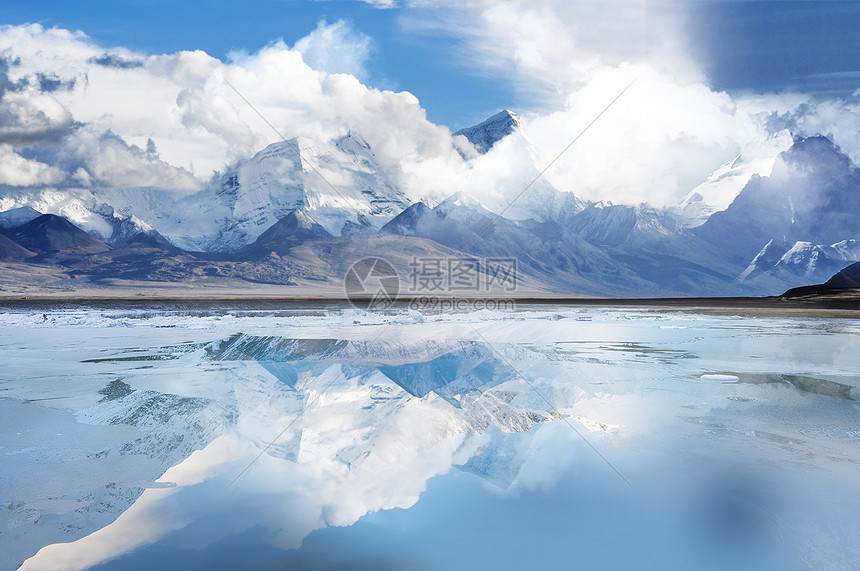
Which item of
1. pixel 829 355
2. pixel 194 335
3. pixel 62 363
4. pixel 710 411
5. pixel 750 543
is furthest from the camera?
pixel 194 335

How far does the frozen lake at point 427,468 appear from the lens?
702 cm

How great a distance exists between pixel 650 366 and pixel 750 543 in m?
13.5

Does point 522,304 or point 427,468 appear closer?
point 427,468

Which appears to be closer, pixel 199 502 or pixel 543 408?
pixel 199 502

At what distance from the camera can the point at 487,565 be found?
665cm

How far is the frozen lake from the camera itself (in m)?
7.02

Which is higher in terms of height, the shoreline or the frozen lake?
the frozen lake

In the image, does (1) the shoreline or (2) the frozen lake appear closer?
(2) the frozen lake

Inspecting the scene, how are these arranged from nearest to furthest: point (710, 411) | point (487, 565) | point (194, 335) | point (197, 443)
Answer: point (487, 565)
point (197, 443)
point (710, 411)
point (194, 335)

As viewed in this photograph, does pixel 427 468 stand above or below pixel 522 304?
above

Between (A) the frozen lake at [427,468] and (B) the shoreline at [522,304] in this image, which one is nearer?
(A) the frozen lake at [427,468]

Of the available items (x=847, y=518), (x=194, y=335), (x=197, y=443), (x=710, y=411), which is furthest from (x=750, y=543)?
(x=194, y=335)

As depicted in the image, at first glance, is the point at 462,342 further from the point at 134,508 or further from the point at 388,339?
the point at 134,508

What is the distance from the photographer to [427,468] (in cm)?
959
